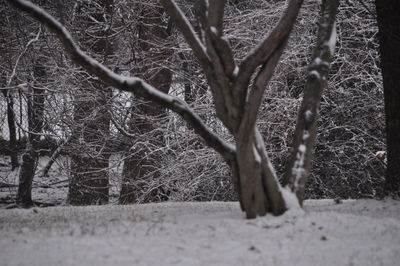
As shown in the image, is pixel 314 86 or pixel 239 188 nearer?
pixel 239 188

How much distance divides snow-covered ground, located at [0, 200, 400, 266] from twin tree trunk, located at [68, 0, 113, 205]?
6801 mm

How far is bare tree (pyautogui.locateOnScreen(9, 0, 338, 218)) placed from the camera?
16.8ft

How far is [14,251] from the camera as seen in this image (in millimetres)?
3779

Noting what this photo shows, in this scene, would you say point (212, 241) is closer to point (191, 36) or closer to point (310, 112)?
point (310, 112)

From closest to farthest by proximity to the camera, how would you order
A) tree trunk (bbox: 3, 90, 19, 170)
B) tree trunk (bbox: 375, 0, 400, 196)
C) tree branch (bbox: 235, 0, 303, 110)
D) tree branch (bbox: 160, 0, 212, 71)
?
tree branch (bbox: 235, 0, 303, 110) → tree branch (bbox: 160, 0, 212, 71) → tree trunk (bbox: 375, 0, 400, 196) → tree trunk (bbox: 3, 90, 19, 170)

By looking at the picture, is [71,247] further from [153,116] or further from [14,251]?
[153,116]

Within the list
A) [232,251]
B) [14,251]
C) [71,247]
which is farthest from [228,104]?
[14,251]

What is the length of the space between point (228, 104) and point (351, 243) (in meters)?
1.96

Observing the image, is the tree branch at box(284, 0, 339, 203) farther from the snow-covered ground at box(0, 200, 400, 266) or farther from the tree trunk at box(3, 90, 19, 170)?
the tree trunk at box(3, 90, 19, 170)

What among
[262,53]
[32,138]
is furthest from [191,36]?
[32,138]

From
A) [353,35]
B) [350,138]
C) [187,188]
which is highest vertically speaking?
[353,35]

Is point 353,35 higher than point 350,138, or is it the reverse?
point 353,35

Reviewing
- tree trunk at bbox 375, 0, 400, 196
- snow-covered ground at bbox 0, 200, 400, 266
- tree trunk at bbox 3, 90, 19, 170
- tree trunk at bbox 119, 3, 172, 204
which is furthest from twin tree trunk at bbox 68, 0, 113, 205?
snow-covered ground at bbox 0, 200, 400, 266

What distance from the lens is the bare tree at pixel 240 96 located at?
5121 mm
